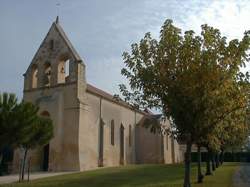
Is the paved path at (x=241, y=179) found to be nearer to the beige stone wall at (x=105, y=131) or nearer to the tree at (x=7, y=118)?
the tree at (x=7, y=118)

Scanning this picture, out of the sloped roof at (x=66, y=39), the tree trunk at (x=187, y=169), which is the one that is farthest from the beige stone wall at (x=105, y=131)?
the tree trunk at (x=187, y=169)

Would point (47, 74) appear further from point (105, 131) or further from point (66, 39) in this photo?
point (105, 131)

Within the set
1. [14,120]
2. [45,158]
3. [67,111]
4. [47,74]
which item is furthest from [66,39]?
[14,120]

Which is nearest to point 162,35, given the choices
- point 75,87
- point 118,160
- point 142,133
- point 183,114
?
point 183,114

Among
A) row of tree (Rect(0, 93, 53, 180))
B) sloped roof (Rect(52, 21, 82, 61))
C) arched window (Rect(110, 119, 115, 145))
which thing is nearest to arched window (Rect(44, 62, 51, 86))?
sloped roof (Rect(52, 21, 82, 61))

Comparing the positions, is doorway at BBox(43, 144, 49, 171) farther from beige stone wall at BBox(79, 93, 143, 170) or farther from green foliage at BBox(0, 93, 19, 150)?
green foliage at BBox(0, 93, 19, 150)

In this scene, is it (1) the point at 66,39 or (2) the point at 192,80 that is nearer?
(2) the point at 192,80

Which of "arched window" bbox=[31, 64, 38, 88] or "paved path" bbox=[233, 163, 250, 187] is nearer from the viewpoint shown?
"paved path" bbox=[233, 163, 250, 187]

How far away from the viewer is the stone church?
36562 mm

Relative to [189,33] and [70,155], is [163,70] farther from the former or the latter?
[70,155]

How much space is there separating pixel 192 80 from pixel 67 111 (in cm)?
2665

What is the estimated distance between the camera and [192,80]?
12.7 meters

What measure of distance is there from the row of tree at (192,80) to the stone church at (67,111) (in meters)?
21.6

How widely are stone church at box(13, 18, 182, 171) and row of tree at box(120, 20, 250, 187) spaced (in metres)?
21.6
